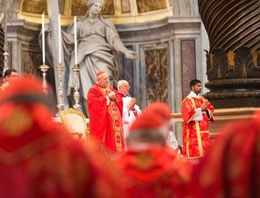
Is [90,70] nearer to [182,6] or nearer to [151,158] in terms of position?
[182,6]

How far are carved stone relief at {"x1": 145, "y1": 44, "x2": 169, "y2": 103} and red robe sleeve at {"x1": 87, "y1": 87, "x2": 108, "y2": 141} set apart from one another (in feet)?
16.8

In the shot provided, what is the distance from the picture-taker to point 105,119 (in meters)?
11.3

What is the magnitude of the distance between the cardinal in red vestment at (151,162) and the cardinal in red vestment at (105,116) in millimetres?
7410

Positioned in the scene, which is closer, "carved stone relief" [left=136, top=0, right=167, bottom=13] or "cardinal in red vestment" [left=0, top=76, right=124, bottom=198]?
"cardinal in red vestment" [left=0, top=76, right=124, bottom=198]

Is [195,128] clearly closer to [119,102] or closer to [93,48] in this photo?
[119,102]

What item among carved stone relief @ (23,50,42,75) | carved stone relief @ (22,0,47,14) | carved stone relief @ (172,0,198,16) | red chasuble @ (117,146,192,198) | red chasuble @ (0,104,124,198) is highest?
carved stone relief @ (22,0,47,14)

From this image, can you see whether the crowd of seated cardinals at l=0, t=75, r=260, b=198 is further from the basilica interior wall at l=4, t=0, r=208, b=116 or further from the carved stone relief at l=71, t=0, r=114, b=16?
the carved stone relief at l=71, t=0, r=114, b=16

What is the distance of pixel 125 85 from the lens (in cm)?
1147

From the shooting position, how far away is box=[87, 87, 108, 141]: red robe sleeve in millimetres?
11273

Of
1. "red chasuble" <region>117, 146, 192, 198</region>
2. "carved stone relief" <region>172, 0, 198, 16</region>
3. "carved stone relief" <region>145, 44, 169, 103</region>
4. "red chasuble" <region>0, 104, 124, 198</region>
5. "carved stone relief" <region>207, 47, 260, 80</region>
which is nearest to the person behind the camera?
"red chasuble" <region>0, 104, 124, 198</region>

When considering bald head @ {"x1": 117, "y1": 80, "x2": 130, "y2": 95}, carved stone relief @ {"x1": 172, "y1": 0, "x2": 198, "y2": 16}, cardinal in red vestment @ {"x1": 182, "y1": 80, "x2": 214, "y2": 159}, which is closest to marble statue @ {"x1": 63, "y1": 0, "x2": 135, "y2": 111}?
carved stone relief @ {"x1": 172, "y1": 0, "x2": 198, "y2": 16}

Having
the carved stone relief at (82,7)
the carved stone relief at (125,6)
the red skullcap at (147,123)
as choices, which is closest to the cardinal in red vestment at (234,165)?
the red skullcap at (147,123)

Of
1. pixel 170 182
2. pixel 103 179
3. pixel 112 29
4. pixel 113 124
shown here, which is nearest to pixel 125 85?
pixel 113 124

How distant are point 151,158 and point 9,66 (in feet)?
41.4
